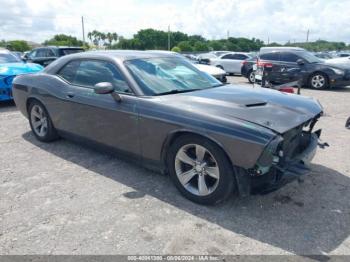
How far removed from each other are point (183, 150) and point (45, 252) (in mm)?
1528

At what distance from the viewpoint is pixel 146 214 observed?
3.14m

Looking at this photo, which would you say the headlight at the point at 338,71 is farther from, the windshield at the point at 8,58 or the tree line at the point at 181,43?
the tree line at the point at 181,43

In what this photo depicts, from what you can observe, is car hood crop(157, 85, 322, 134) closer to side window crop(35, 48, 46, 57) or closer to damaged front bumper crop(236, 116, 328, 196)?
damaged front bumper crop(236, 116, 328, 196)

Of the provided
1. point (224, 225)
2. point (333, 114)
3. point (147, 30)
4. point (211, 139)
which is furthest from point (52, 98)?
point (147, 30)

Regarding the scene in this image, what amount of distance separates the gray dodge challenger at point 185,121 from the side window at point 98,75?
0.01 meters

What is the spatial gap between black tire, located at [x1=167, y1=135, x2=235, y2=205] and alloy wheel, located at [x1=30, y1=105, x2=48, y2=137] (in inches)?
103

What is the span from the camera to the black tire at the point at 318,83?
39.3 feet

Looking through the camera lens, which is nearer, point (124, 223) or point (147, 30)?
point (124, 223)

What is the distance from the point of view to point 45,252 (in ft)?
8.58

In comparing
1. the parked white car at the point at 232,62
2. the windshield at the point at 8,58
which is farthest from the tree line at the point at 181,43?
the windshield at the point at 8,58

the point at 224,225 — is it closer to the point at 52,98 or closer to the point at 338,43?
the point at 52,98

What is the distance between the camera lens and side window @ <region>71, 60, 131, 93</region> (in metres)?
3.81

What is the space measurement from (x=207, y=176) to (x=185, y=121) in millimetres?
595

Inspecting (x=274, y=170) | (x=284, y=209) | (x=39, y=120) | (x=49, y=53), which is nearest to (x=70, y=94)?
(x=39, y=120)
